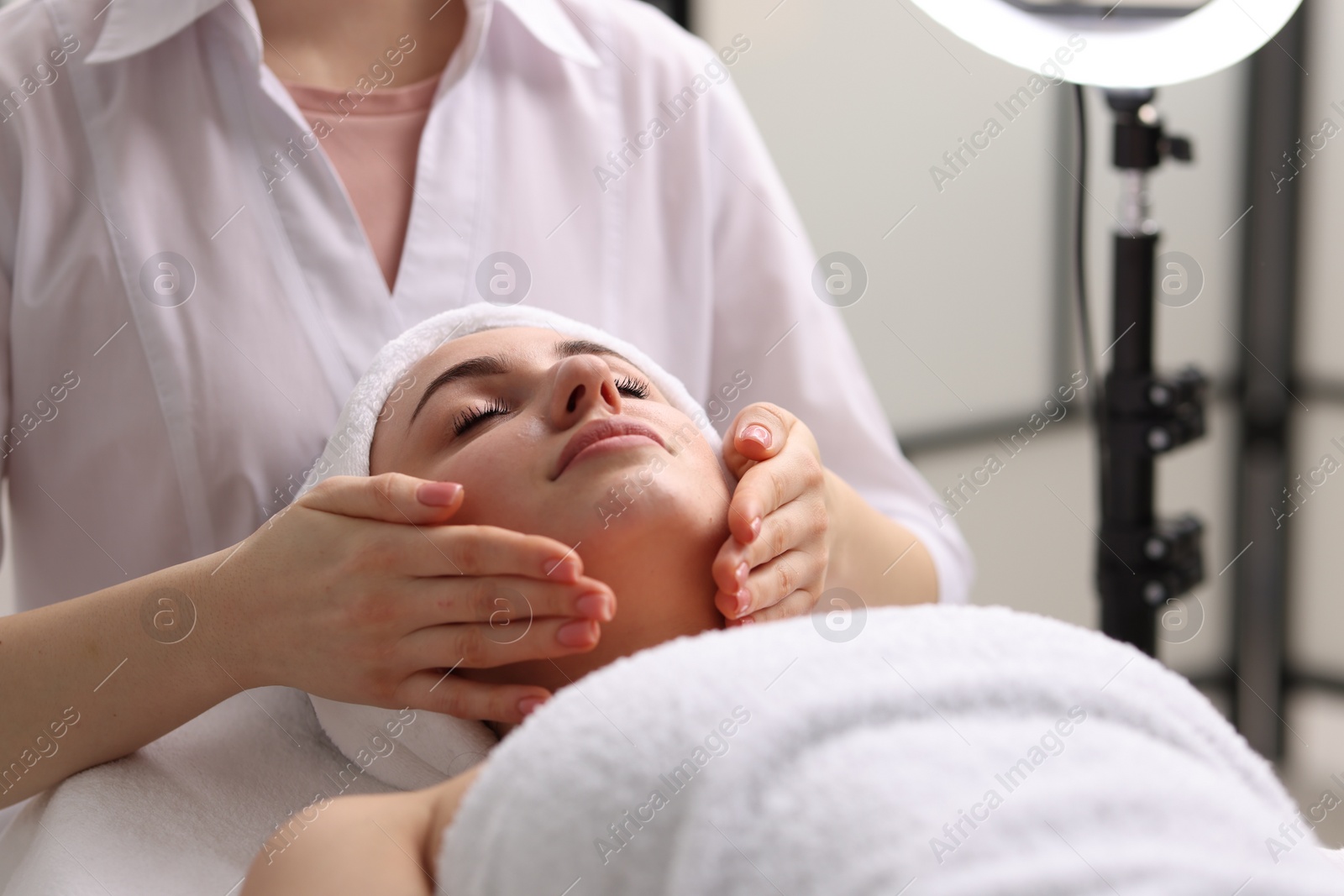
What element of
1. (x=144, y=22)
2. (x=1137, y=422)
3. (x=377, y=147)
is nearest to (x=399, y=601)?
(x=377, y=147)

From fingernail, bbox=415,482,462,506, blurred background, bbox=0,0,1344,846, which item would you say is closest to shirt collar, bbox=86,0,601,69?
fingernail, bbox=415,482,462,506

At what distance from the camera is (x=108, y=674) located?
0.83 meters

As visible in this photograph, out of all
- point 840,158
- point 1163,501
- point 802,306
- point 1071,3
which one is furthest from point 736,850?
point 1163,501

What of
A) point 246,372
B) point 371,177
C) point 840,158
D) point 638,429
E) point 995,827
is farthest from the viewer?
point 840,158

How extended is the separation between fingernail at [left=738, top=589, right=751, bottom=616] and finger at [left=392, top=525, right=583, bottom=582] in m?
0.12

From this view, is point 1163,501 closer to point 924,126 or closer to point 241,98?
point 924,126

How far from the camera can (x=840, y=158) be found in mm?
2082

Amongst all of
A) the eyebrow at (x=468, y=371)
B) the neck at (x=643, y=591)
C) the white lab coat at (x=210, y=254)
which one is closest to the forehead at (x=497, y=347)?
the eyebrow at (x=468, y=371)

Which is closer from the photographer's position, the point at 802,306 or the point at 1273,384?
the point at 802,306

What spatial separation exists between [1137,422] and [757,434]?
0.62 meters

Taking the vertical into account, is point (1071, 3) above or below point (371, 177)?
above

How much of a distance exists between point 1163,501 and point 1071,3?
1.66 metres

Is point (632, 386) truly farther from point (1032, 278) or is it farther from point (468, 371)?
point (1032, 278)

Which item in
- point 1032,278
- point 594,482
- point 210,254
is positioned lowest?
point 1032,278
